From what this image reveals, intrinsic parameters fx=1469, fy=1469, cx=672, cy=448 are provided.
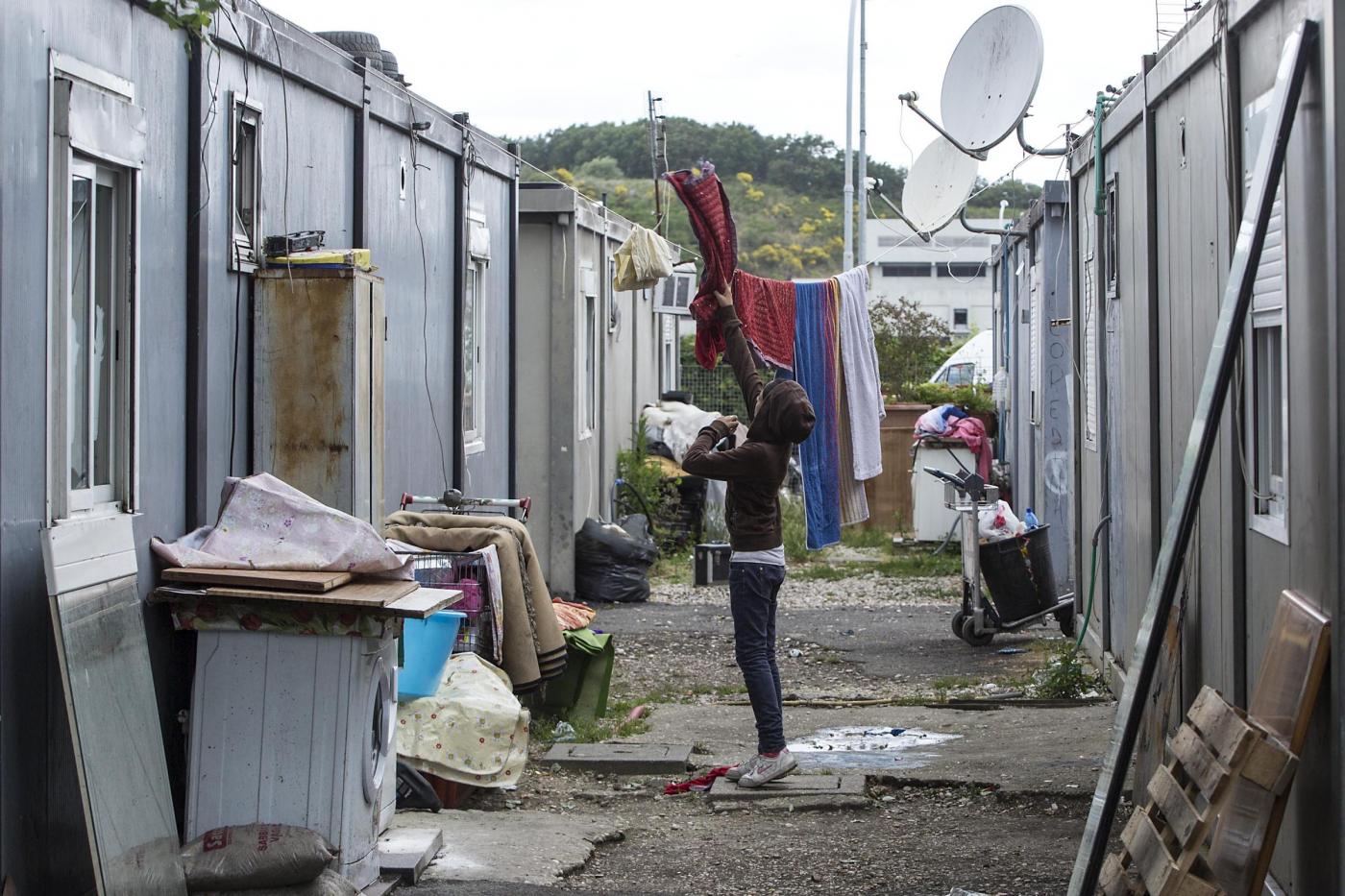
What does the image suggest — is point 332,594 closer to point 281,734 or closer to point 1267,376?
point 281,734

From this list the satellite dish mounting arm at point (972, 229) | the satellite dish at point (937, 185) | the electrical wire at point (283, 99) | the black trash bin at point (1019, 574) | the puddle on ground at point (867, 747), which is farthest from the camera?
the satellite dish mounting arm at point (972, 229)

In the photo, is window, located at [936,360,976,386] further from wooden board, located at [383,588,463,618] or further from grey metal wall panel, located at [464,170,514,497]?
wooden board, located at [383,588,463,618]

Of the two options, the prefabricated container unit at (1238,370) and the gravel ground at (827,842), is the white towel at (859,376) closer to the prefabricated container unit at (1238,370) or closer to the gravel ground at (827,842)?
the prefabricated container unit at (1238,370)

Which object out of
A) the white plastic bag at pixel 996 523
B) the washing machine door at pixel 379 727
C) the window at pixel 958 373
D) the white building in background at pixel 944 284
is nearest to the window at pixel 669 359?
the window at pixel 958 373

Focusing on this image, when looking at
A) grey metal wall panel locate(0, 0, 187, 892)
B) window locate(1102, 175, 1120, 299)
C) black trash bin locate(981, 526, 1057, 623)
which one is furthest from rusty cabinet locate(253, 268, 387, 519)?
black trash bin locate(981, 526, 1057, 623)

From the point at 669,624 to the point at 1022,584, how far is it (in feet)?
10.1

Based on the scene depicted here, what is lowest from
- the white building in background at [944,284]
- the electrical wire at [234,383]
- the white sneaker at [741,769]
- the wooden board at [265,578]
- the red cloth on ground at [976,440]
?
the white sneaker at [741,769]

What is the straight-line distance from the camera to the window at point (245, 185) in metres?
6.20

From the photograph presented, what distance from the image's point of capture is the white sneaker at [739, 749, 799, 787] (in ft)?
23.0

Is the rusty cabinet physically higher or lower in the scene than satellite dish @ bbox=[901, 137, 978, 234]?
lower

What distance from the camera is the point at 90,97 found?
4855 mm

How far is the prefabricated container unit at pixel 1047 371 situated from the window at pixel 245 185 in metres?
6.31

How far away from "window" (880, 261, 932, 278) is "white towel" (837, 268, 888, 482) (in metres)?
49.4

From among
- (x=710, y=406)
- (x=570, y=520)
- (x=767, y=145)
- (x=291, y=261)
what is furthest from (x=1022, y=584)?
(x=767, y=145)
